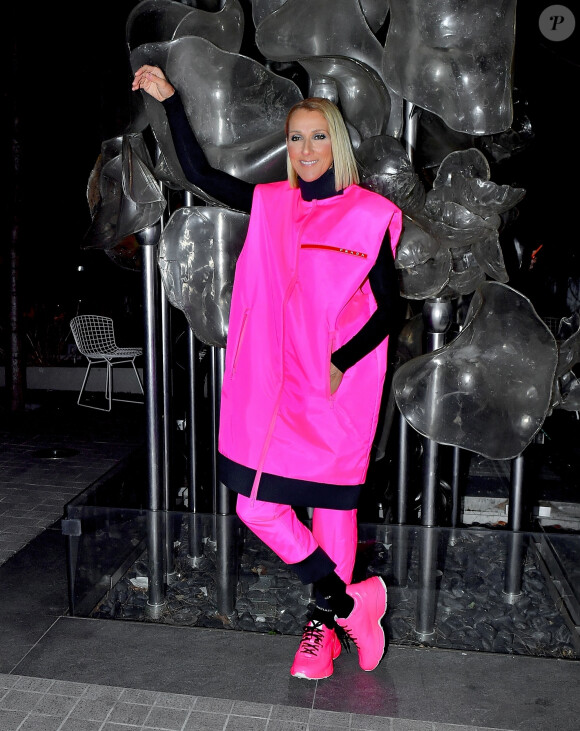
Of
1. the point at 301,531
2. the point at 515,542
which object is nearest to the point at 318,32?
the point at 301,531

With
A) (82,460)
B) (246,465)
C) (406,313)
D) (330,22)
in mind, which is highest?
(330,22)

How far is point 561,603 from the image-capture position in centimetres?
262

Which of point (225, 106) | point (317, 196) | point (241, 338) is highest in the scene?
point (225, 106)

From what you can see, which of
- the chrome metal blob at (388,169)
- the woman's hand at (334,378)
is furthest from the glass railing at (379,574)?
the chrome metal blob at (388,169)

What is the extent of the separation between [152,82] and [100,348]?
5.98 metres

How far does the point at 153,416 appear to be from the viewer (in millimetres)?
2502

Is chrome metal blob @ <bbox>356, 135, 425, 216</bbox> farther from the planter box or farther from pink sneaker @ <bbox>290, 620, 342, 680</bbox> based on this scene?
the planter box

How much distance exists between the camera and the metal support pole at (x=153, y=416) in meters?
2.43

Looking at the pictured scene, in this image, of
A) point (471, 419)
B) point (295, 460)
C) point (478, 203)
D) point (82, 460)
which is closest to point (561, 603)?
point (471, 419)

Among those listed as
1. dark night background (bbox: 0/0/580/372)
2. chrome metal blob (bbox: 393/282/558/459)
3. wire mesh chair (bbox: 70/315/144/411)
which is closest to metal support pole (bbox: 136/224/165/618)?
chrome metal blob (bbox: 393/282/558/459)

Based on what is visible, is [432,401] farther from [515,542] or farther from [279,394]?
[515,542]

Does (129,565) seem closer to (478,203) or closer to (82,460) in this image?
(478,203)

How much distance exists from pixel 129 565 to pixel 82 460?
6.97 ft

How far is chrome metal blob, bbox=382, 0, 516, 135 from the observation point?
1790 mm
